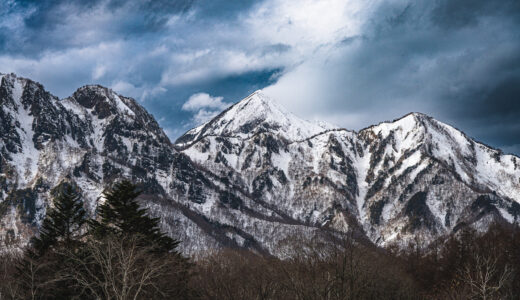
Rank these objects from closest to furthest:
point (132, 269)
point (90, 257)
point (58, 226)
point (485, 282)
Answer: point (485, 282)
point (132, 269)
point (90, 257)
point (58, 226)

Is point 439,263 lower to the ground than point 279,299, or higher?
higher

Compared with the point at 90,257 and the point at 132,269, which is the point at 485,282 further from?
the point at 90,257

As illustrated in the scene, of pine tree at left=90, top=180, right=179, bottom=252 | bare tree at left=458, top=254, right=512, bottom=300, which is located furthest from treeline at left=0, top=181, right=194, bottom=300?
bare tree at left=458, top=254, right=512, bottom=300

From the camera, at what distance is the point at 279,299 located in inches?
2026

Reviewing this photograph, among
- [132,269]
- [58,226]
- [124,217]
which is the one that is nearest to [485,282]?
[132,269]

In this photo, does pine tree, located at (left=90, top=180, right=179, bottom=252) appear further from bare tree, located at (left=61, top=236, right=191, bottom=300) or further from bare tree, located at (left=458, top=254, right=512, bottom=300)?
bare tree, located at (left=458, top=254, right=512, bottom=300)

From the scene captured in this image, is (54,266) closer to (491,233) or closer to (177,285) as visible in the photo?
(177,285)

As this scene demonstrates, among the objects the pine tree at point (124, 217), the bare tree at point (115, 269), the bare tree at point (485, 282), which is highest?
the pine tree at point (124, 217)

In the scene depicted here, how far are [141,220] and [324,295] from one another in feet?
85.0

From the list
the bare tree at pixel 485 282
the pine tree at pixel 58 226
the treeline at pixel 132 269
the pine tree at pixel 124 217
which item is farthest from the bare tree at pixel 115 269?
the bare tree at pixel 485 282

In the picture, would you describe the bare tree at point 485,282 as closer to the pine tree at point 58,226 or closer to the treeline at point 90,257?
the treeline at point 90,257

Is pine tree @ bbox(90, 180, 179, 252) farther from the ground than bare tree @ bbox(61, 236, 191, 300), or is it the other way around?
pine tree @ bbox(90, 180, 179, 252)

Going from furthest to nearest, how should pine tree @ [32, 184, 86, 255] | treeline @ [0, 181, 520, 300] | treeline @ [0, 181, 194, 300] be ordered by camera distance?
pine tree @ [32, 184, 86, 255]
treeline @ [0, 181, 194, 300]
treeline @ [0, 181, 520, 300]

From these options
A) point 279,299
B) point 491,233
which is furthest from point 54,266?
point 491,233
